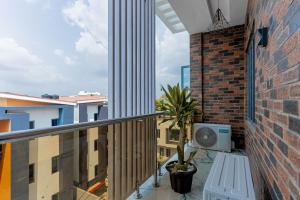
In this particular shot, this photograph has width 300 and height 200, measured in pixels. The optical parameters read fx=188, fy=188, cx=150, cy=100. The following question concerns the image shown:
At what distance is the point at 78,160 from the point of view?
1449mm

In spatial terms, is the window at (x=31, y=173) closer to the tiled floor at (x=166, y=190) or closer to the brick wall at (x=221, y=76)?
the tiled floor at (x=166, y=190)

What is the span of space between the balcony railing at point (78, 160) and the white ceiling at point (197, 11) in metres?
2.28

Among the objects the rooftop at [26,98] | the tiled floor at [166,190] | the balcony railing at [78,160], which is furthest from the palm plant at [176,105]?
the rooftop at [26,98]

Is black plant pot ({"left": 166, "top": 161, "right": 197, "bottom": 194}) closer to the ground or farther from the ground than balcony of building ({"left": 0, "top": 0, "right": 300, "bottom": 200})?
closer to the ground

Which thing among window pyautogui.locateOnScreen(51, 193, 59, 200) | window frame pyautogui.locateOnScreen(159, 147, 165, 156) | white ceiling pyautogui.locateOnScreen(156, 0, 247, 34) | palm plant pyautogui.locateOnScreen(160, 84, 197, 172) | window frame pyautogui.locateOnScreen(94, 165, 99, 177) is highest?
white ceiling pyautogui.locateOnScreen(156, 0, 247, 34)

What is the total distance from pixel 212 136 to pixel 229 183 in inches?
107

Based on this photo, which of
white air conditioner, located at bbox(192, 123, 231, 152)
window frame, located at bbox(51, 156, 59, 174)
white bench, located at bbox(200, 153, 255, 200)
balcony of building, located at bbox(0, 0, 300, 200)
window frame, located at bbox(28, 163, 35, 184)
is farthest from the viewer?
white air conditioner, located at bbox(192, 123, 231, 152)

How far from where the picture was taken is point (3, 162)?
93 cm

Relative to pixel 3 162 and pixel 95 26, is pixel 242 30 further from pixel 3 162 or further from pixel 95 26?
pixel 3 162

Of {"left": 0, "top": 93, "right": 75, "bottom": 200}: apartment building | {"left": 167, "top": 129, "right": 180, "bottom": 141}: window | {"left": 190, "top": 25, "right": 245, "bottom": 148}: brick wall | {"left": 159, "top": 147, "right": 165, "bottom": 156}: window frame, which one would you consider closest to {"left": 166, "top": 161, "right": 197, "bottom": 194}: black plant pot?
{"left": 159, "top": 147, "right": 165, "bottom": 156}: window frame

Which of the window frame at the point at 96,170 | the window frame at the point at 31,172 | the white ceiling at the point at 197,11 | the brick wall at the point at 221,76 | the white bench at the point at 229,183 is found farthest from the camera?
the brick wall at the point at 221,76

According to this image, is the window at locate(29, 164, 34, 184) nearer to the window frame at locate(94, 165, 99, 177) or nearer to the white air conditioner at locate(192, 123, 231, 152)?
the window frame at locate(94, 165, 99, 177)

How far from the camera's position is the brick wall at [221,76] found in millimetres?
4375

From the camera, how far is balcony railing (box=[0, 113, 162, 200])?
3.21ft
